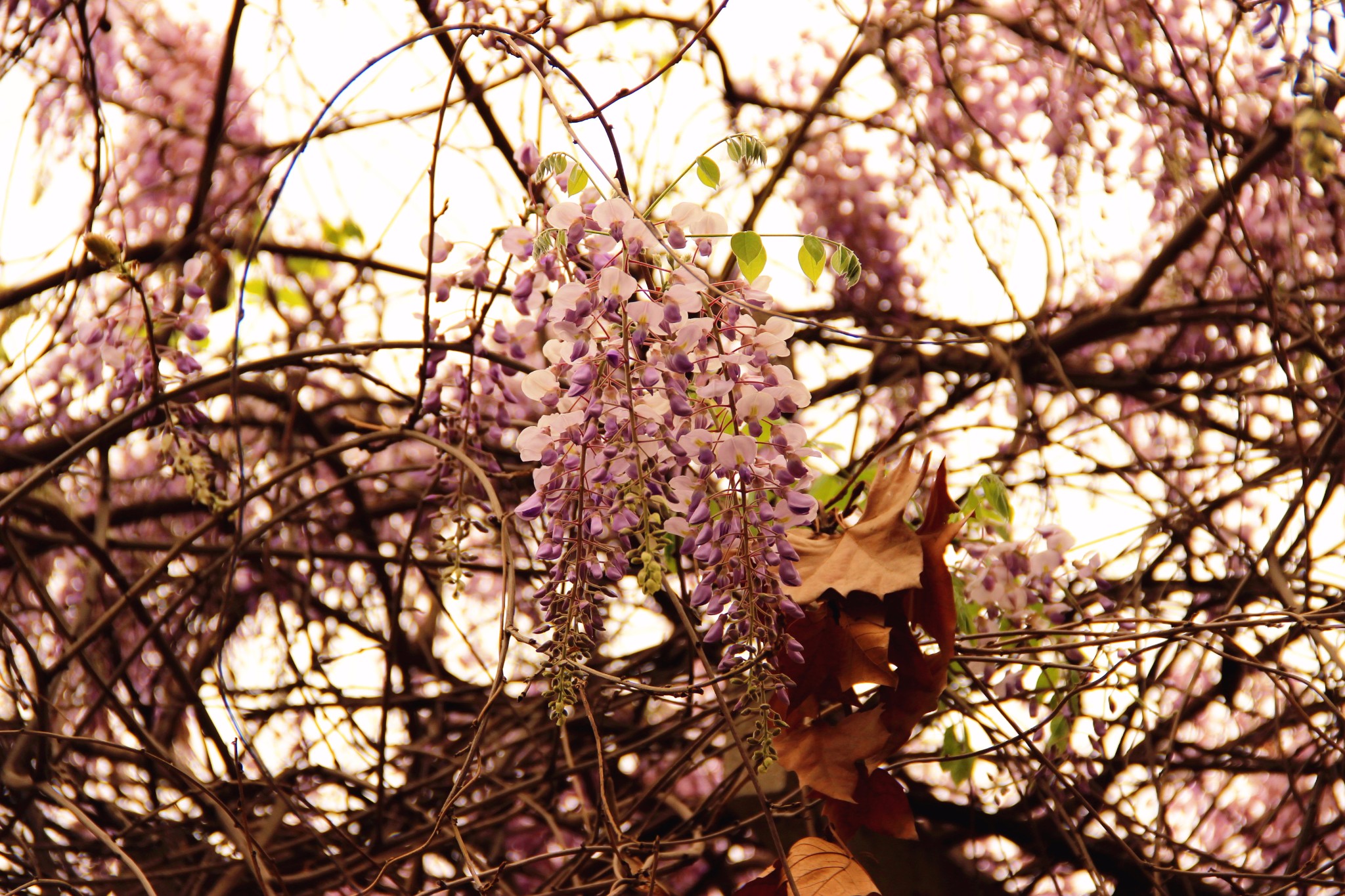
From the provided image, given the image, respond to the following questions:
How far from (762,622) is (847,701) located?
159 mm

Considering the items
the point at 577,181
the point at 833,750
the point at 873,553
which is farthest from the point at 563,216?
the point at 833,750

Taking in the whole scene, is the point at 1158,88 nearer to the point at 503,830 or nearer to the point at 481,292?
the point at 481,292

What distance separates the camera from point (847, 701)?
94 cm

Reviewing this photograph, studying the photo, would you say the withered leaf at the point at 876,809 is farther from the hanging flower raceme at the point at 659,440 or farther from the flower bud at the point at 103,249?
the flower bud at the point at 103,249

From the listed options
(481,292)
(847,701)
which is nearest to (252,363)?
(481,292)

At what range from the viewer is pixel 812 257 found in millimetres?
882

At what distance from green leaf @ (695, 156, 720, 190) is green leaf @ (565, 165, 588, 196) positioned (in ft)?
0.33

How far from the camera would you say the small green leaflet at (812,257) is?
875mm

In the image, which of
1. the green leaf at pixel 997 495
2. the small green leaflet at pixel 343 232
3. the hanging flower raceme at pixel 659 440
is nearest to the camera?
the hanging flower raceme at pixel 659 440

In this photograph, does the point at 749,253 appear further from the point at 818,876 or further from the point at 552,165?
the point at 818,876

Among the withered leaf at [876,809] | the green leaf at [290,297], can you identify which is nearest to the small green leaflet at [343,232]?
the green leaf at [290,297]

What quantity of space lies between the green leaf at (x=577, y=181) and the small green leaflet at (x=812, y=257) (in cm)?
19

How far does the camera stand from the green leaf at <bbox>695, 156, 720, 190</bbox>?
2.95 ft

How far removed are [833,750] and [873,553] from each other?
0.58 ft
